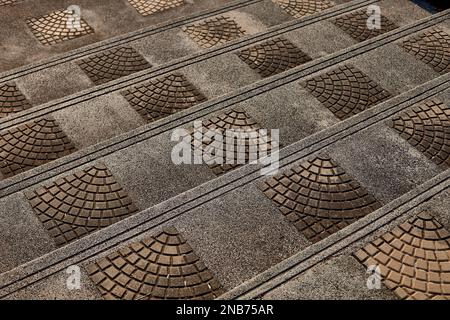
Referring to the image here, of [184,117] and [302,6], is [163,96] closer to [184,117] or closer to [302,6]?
[184,117]

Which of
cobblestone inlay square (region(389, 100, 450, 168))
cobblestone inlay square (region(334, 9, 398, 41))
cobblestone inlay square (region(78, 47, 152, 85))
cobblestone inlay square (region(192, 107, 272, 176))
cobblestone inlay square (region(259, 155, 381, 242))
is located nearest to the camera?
cobblestone inlay square (region(259, 155, 381, 242))

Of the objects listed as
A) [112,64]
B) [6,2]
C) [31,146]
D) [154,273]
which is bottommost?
[154,273]

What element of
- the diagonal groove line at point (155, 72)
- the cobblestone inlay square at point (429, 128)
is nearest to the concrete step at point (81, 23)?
the diagonal groove line at point (155, 72)

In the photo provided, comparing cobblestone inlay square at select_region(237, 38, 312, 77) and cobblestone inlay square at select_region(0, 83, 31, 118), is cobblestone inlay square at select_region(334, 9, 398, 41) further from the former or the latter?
cobblestone inlay square at select_region(0, 83, 31, 118)

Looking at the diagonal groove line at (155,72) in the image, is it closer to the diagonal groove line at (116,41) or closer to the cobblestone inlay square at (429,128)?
the diagonal groove line at (116,41)

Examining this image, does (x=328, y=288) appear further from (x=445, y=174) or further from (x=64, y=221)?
(x=64, y=221)

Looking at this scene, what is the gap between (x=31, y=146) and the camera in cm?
731

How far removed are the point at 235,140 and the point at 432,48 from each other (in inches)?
182

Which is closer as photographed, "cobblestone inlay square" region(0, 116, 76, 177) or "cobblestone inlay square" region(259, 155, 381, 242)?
"cobblestone inlay square" region(259, 155, 381, 242)

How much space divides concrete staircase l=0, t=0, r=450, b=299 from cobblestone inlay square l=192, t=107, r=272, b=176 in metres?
0.05

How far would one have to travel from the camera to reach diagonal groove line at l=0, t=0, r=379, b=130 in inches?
308

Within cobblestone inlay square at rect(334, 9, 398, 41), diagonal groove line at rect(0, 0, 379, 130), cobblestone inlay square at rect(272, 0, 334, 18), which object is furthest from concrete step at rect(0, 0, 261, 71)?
cobblestone inlay square at rect(334, 9, 398, 41)

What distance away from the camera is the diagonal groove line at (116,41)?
861 centimetres

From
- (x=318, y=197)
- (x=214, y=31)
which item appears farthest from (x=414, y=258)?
(x=214, y=31)
